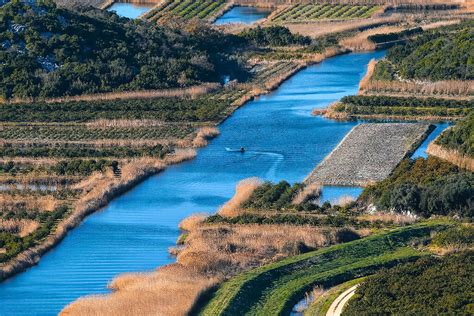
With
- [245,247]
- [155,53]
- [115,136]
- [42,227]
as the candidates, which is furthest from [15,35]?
[245,247]

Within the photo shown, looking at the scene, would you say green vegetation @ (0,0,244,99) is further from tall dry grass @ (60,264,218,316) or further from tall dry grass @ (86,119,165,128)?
tall dry grass @ (60,264,218,316)

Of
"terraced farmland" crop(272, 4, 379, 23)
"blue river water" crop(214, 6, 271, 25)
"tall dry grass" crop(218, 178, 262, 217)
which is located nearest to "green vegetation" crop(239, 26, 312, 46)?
"terraced farmland" crop(272, 4, 379, 23)

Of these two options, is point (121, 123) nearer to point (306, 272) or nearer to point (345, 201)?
point (345, 201)

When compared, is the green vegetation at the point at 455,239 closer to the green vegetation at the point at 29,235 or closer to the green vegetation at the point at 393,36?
the green vegetation at the point at 29,235

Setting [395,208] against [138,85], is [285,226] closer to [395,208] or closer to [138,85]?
Result: [395,208]

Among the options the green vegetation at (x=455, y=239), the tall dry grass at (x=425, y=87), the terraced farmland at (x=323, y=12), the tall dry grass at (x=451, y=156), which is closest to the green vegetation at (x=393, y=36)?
the terraced farmland at (x=323, y=12)

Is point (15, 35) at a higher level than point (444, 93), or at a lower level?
higher

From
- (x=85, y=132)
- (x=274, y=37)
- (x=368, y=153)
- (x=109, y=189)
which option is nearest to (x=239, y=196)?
(x=109, y=189)
